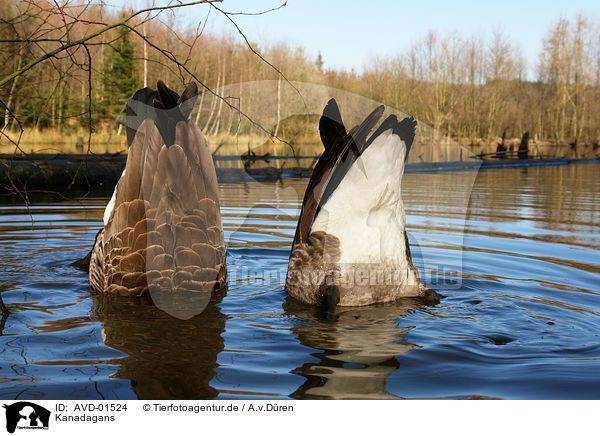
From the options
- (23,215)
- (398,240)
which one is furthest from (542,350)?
(23,215)

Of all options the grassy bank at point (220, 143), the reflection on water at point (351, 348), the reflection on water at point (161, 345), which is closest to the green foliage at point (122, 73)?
the reflection on water at point (161, 345)

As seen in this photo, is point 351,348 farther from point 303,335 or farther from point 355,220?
point 355,220

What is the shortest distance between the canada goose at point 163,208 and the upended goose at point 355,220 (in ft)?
2.45

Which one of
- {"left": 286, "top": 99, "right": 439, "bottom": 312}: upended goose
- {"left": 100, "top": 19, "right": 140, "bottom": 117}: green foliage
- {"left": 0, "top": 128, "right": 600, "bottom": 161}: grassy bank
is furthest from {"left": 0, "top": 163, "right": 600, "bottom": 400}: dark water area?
{"left": 0, "top": 128, "right": 600, "bottom": 161}: grassy bank

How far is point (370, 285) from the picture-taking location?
401 centimetres

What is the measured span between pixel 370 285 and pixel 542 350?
4.05ft

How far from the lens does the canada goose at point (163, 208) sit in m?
3.98

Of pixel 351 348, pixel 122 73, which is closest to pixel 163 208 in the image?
pixel 351 348

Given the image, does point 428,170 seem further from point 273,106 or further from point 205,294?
point 273,106

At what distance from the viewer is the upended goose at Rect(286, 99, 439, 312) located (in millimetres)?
3572

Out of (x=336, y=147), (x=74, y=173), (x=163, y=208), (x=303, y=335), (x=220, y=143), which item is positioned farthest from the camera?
(x=220, y=143)
